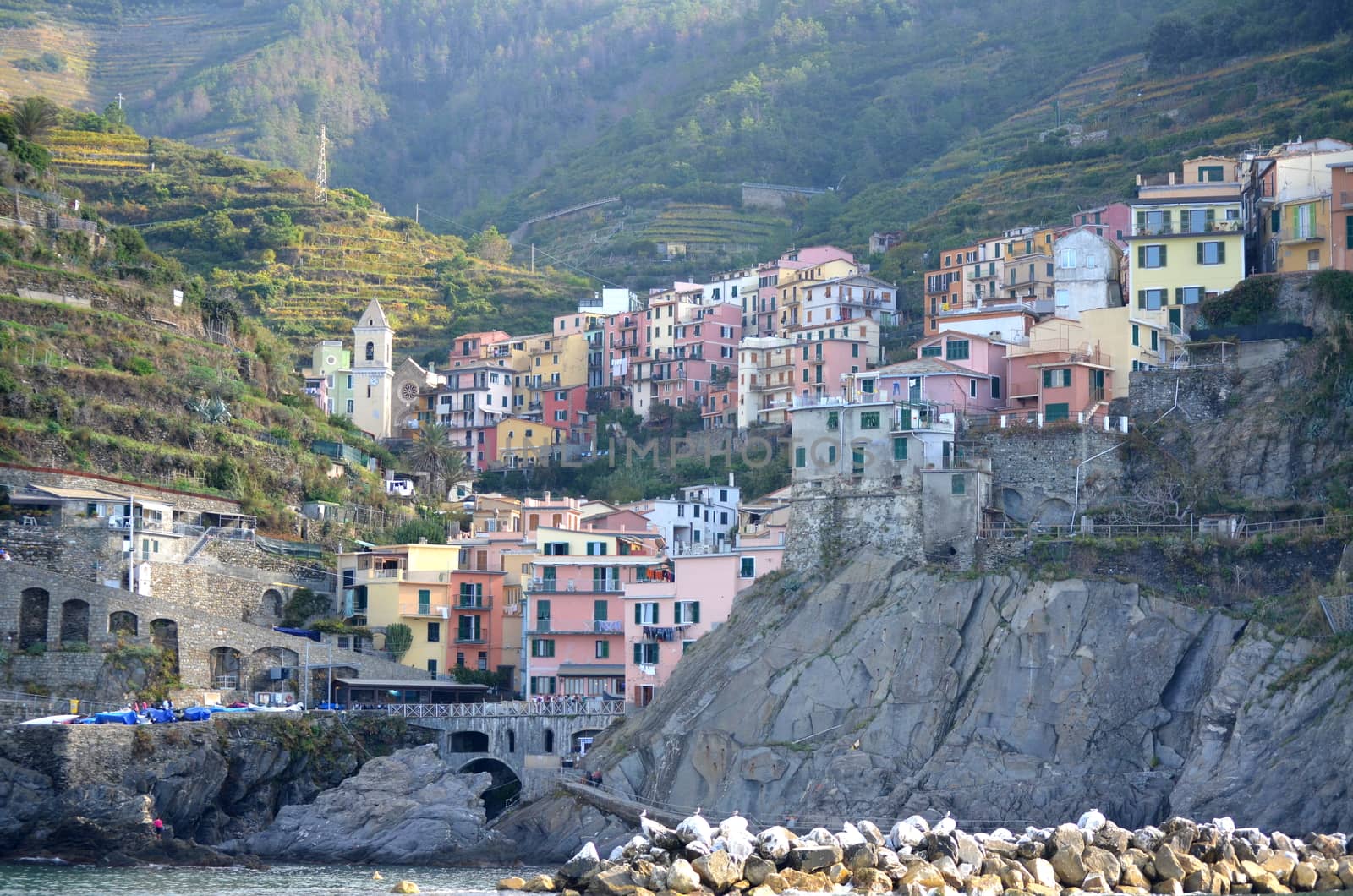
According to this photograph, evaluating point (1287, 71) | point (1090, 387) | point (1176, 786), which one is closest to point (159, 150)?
point (1287, 71)

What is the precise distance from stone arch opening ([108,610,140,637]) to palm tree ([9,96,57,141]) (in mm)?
35276

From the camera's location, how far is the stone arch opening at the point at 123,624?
6712 cm

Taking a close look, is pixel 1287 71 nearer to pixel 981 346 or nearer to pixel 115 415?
pixel 981 346

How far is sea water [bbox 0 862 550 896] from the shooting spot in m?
50.9

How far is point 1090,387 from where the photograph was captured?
66875mm

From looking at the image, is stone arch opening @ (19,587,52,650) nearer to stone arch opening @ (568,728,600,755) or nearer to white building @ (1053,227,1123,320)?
stone arch opening @ (568,728,600,755)

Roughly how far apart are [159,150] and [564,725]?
71.1 m

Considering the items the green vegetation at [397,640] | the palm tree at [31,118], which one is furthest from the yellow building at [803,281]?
A: the palm tree at [31,118]

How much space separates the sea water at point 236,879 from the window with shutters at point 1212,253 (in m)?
32.1

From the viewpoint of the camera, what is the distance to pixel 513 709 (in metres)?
69.1

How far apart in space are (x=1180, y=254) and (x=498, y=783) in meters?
30.4

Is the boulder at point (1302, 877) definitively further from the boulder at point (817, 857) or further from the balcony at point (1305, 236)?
the balcony at point (1305, 236)

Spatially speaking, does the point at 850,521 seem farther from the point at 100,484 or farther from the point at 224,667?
the point at 100,484

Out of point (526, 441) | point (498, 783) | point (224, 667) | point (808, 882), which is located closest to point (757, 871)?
point (808, 882)
